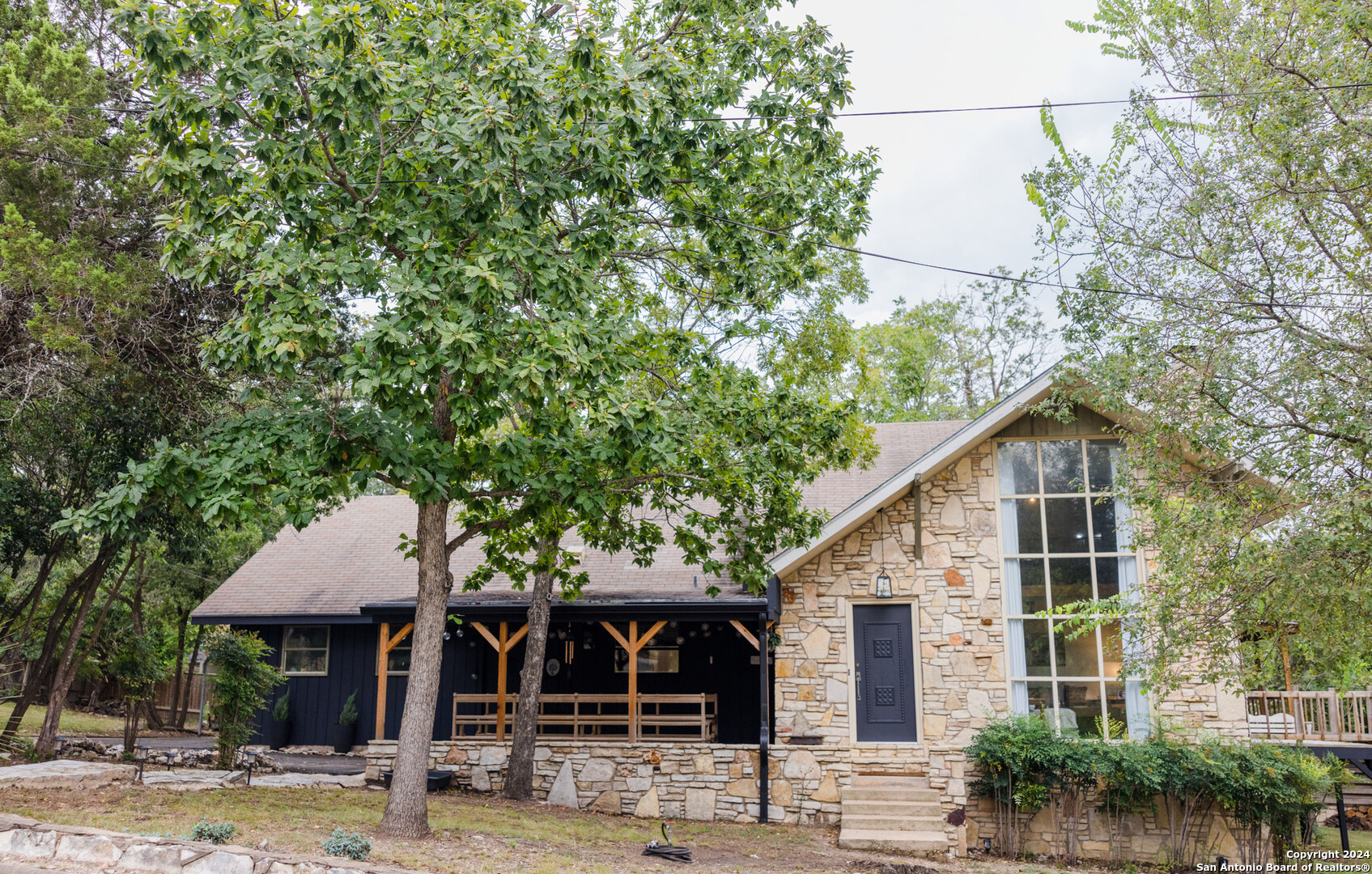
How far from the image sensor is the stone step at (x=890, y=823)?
10672 mm

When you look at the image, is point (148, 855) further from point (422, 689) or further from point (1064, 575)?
point (1064, 575)

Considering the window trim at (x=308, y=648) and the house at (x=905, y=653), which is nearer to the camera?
the house at (x=905, y=653)

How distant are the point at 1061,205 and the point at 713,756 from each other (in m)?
7.97

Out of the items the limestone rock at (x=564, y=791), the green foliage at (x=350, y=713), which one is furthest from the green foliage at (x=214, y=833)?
the green foliage at (x=350, y=713)

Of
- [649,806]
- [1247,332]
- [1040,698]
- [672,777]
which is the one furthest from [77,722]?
[1247,332]

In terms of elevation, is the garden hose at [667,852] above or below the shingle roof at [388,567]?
below

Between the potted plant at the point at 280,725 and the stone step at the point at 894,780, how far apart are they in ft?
33.4

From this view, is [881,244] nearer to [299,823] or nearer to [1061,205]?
[1061,205]

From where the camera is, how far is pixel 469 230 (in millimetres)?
7582

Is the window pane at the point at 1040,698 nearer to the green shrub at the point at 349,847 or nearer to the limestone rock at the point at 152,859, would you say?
the green shrub at the point at 349,847

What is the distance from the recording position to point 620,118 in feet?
24.6

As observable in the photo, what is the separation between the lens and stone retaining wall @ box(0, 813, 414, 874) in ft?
21.5

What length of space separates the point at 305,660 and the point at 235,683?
13.1 ft

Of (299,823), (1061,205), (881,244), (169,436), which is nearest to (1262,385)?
(1061,205)
